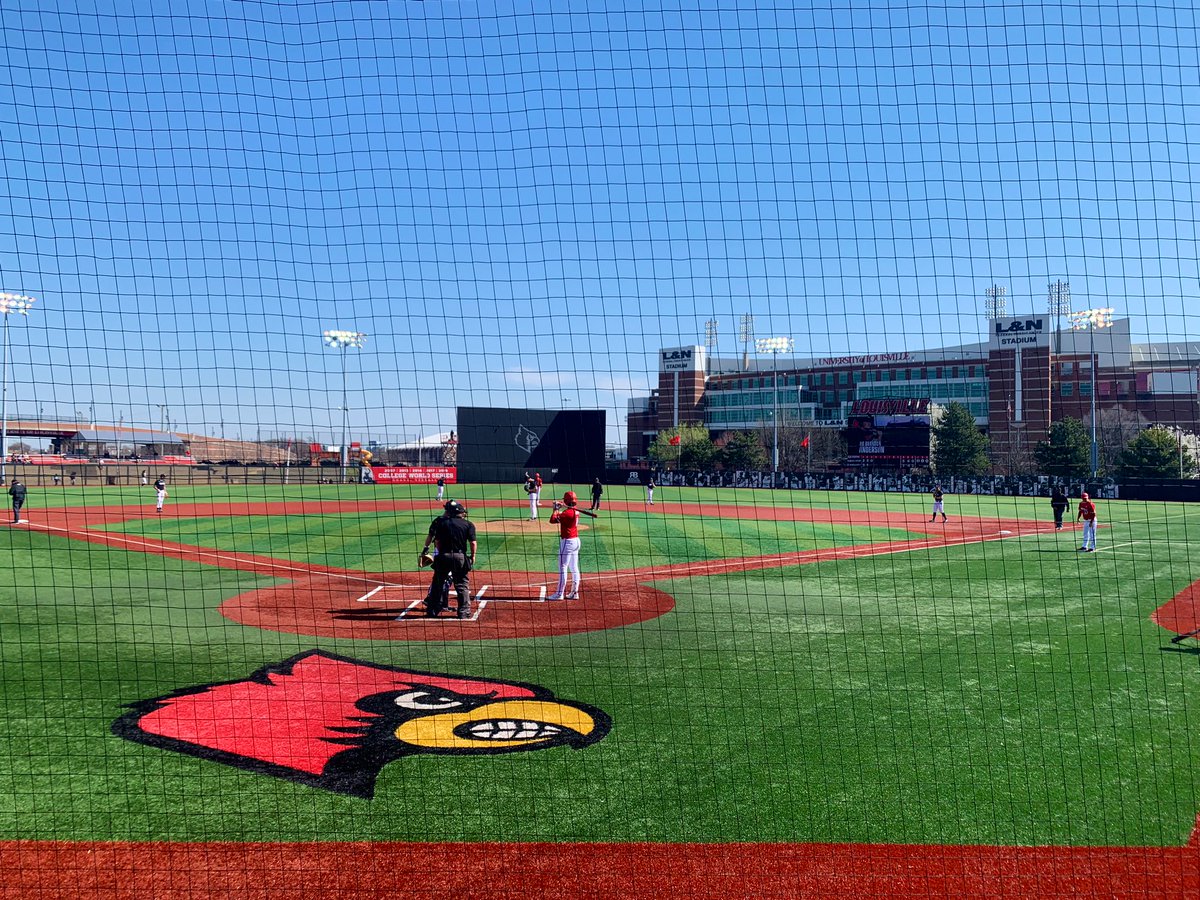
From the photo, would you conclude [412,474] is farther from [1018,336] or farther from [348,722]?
[348,722]

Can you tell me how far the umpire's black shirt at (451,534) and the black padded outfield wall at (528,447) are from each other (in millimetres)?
24017

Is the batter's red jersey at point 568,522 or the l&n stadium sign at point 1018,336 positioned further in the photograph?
the l&n stadium sign at point 1018,336

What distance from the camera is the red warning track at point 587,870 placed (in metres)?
4.39

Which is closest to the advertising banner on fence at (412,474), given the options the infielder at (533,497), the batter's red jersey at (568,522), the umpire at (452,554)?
the infielder at (533,497)

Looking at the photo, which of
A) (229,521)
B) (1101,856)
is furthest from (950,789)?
(229,521)

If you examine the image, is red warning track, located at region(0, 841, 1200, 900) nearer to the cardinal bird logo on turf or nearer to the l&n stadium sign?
the cardinal bird logo on turf

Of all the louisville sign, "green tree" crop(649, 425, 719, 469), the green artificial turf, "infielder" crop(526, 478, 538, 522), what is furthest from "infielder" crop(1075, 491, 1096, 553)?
"green tree" crop(649, 425, 719, 469)

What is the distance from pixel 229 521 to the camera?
25375 mm

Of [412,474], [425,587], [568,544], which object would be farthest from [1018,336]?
[412,474]

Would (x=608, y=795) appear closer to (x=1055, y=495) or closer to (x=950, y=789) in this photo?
(x=950, y=789)

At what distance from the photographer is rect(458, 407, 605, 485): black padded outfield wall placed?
132 feet

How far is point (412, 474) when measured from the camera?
164 ft

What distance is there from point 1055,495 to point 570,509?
1784 centimetres

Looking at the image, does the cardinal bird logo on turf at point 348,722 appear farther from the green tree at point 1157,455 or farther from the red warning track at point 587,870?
the green tree at point 1157,455
